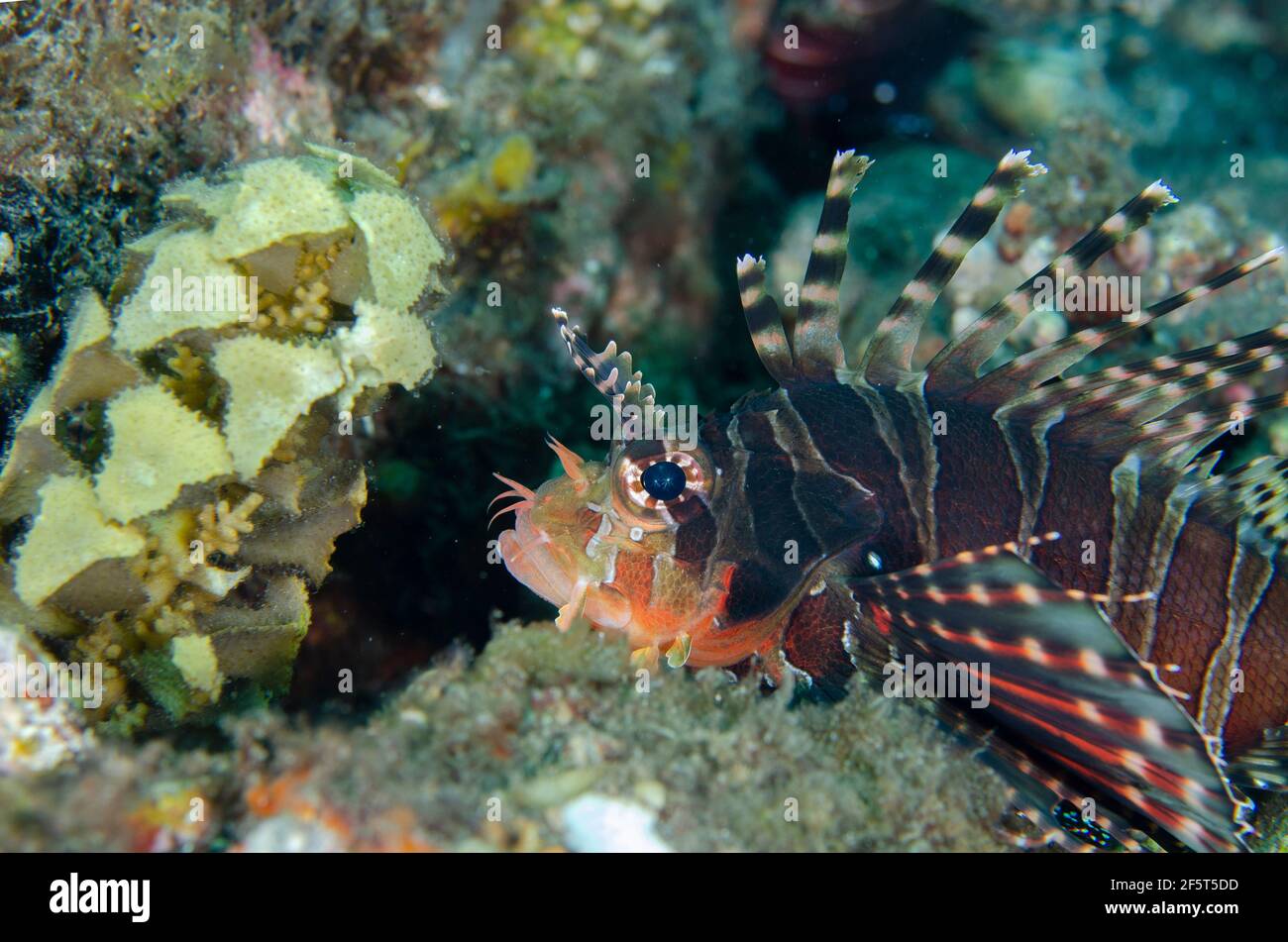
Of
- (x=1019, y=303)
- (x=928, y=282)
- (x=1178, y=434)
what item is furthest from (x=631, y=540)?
(x=1178, y=434)

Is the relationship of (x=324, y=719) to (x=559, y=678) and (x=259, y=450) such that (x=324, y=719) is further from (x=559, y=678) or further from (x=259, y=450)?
(x=259, y=450)

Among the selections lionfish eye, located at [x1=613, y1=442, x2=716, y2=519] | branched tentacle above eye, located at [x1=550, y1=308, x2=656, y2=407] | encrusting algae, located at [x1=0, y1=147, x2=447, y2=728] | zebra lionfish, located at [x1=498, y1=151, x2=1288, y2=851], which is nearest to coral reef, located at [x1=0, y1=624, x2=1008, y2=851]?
zebra lionfish, located at [x1=498, y1=151, x2=1288, y2=851]

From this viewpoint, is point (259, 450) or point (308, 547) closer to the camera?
point (259, 450)

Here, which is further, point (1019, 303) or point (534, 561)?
point (1019, 303)

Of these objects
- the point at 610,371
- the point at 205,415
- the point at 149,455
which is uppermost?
the point at 610,371

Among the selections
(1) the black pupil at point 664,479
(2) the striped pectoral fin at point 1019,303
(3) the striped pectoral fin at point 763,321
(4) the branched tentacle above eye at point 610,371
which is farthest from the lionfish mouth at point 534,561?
(2) the striped pectoral fin at point 1019,303

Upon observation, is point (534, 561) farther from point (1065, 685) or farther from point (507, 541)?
point (1065, 685)
